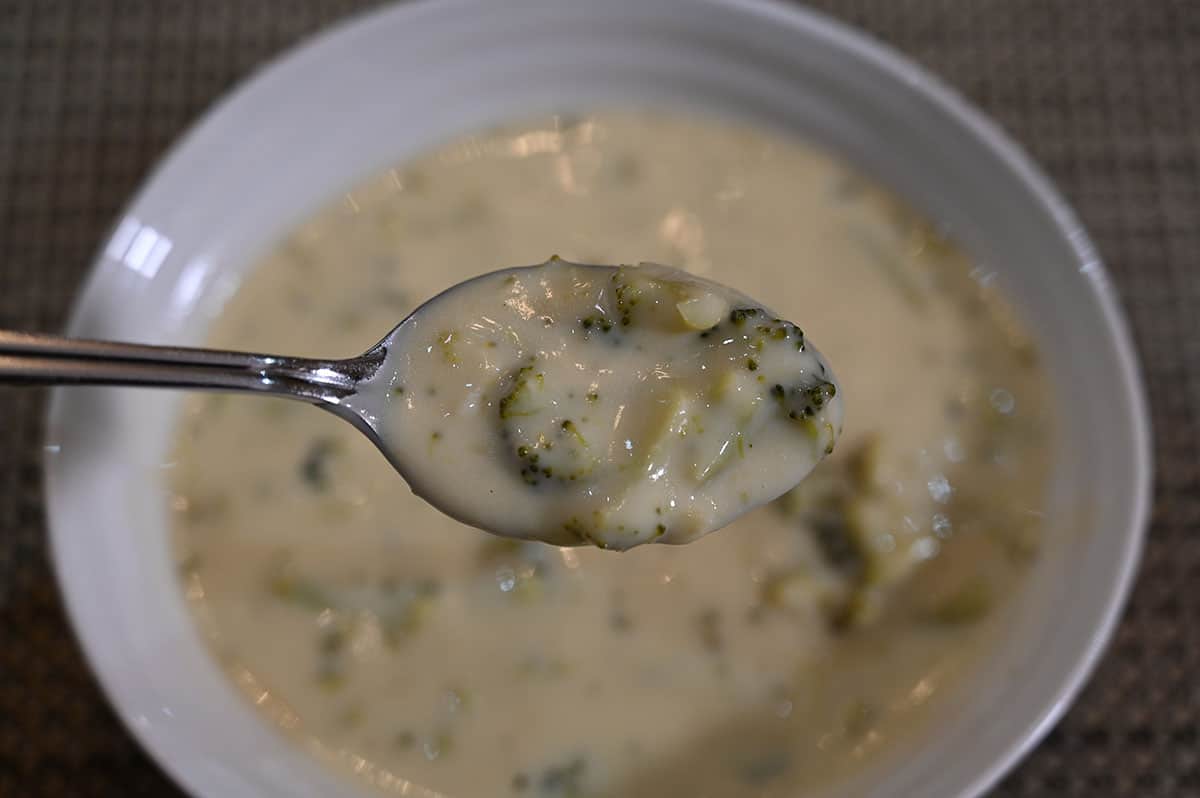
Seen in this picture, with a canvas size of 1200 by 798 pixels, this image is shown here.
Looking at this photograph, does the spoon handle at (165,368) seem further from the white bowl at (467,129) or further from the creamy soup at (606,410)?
the white bowl at (467,129)

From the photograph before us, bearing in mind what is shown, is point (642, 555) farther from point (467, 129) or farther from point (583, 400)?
point (467, 129)

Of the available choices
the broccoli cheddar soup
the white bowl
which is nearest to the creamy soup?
the broccoli cheddar soup

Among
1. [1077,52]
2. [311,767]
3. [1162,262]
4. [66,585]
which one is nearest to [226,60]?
[66,585]

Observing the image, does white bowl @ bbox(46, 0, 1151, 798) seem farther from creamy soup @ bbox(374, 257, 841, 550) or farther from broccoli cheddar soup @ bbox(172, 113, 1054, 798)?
creamy soup @ bbox(374, 257, 841, 550)

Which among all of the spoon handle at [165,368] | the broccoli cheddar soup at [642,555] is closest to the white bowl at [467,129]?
the broccoli cheddar soup at [642,555]

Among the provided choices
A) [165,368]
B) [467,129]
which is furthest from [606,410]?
[467,129]

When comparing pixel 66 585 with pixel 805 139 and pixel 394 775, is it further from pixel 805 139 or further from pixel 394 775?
pixel 805 139
